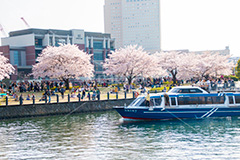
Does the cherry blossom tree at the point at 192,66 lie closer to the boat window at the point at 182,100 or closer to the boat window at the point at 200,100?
the boat window at the point at 200,100

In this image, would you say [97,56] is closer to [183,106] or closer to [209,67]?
[209,67]

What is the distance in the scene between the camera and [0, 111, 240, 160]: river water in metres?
21.9

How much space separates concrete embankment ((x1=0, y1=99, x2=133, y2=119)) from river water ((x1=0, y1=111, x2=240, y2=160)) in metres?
2.16

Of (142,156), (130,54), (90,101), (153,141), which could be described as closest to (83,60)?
(130,54)

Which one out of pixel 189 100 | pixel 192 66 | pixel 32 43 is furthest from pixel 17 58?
pixel 189 100

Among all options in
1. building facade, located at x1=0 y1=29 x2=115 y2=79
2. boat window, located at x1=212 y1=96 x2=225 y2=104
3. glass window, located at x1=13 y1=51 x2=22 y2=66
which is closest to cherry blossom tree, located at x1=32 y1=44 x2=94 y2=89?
building facade, located at x1=0 y1=29 x2=115 y2=79

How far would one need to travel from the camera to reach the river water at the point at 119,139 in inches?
863

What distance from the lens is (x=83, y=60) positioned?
66312mm

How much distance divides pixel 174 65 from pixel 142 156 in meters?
61.3

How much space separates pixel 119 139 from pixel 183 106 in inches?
452

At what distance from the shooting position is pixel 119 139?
87.4ft

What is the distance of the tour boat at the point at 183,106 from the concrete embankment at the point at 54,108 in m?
10.6

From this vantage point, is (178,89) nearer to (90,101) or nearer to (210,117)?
(210,117)

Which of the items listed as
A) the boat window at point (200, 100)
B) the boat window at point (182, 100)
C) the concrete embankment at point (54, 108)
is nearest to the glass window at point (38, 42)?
the concrete embankment at point (54, 108)
